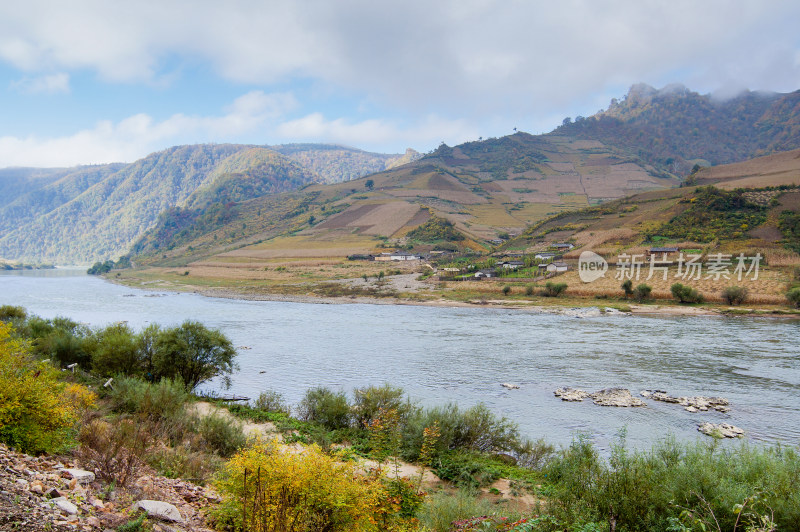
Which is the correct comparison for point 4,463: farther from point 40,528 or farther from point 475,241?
point 475,241

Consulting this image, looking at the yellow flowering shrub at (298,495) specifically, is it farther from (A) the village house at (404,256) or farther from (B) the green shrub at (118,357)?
(A) the village house at (404,256)

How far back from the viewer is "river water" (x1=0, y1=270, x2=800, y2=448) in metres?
20.9

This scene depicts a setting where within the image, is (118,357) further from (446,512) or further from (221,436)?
(446,512)

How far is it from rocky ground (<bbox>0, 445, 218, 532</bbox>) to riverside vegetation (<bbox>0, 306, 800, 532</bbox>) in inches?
13.3

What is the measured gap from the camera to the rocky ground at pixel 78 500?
5480 millimetres

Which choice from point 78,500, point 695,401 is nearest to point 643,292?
point 695,401

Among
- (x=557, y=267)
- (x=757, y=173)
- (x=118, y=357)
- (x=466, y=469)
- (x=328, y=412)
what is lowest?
(x=328, y=412)

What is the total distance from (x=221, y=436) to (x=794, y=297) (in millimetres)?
57711

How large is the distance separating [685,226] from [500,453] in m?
76.8

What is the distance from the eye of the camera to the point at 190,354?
73.3 feet

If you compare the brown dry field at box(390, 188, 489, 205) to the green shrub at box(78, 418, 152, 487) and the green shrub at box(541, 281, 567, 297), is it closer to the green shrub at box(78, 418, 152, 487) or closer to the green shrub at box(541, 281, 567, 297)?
the green shrub at box(541, 281, 567, 297)

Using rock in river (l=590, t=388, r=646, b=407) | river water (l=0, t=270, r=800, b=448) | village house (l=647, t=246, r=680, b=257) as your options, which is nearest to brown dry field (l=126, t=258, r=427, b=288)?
river water (l=0, t=270, r=800, b=448)

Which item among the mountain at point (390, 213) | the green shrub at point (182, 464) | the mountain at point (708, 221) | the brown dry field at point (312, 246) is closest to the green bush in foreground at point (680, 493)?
the green shrub at point (182, 464)

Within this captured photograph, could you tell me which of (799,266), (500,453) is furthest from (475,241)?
(500,453)
